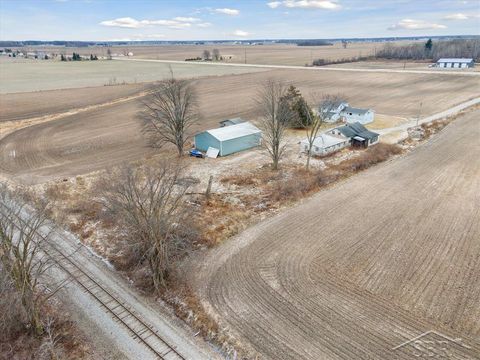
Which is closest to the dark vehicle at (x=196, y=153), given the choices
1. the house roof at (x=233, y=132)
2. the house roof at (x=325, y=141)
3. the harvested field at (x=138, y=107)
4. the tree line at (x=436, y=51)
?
the house roof at (x=233, y=132)

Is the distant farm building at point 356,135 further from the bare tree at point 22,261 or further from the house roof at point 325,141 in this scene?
the bare tree at point 22,261

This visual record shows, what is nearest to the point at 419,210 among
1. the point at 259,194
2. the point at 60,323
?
the point at 259,194

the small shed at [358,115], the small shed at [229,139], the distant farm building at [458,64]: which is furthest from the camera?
the distant farm building at [458,64]

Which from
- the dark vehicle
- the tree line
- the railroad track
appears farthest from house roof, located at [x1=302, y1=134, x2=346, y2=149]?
the tree line

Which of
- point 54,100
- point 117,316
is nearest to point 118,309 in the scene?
point 117,316

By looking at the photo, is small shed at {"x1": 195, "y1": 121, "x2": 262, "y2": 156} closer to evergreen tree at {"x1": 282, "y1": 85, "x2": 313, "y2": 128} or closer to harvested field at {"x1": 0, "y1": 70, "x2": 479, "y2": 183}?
harvested field at {"x1": 0, "y1": 70, "x2": 479, "y2": 183}

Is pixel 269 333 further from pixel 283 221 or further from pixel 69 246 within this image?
pixel 69 246
